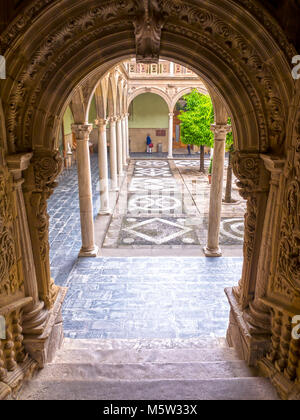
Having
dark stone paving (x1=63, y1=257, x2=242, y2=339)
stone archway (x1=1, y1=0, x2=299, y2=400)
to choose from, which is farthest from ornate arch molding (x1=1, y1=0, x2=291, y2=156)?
dark stone paving (x1=63, y1=257, x2=242, y2=339)

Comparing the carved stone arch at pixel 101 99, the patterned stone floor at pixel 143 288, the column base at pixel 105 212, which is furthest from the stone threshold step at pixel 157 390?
the carved stone arch at pixel 101 99

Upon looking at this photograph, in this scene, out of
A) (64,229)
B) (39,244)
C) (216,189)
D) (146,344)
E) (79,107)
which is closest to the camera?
(39,244)

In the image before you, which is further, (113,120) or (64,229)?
(113,120)

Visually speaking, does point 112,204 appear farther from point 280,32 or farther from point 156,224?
point 280,32

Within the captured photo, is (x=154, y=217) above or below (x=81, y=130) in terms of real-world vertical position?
below

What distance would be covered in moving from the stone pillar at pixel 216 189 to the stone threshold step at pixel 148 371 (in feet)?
14.3

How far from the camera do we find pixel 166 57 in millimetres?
3531

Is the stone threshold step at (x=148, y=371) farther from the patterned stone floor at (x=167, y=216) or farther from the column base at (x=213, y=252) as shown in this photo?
→ the patterned stone floor at (x=167, y=216)

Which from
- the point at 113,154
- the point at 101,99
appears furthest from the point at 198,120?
the point at 101,99

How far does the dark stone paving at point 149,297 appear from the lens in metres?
5.11

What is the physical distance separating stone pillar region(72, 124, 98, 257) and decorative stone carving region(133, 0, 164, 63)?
159 inches

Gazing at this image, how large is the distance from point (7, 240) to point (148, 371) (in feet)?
5.92

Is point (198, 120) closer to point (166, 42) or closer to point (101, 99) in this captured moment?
point (101, 99)

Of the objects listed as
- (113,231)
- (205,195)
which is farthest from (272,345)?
(205,195)
